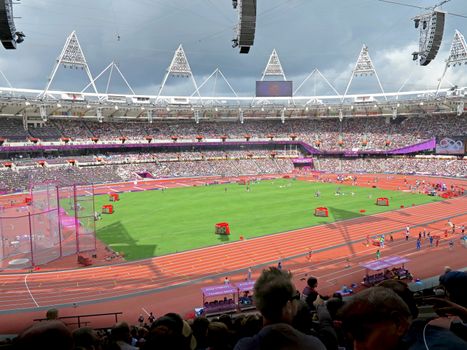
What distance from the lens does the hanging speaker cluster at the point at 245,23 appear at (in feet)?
36.8

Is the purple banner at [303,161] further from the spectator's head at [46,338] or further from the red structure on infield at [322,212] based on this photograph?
the spectator's head at [46,338]

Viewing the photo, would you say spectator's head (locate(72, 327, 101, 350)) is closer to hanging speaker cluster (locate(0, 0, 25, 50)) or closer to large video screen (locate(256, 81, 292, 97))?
hanging speaker cluster (locate(0, 0, 25, 50))

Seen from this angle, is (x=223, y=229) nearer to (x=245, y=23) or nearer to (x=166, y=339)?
(x=245, y=23)

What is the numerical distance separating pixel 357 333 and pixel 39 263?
78.5 ft

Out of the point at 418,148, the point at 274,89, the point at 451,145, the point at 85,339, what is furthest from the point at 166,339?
the point at 274,89

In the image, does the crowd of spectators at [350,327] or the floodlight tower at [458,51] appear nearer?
the crowd of spectators at [350,327]

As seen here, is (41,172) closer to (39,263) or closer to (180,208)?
(180,208)

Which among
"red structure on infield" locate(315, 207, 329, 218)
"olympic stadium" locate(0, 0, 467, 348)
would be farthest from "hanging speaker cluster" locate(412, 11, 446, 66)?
"red structure on infield" locate(315, 207, 329, 218)

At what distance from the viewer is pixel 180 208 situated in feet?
131

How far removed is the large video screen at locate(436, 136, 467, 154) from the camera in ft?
208

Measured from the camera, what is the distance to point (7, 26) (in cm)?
1034

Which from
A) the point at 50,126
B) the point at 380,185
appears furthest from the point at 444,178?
the point at 50,126

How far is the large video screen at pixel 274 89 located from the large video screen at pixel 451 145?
33.6m

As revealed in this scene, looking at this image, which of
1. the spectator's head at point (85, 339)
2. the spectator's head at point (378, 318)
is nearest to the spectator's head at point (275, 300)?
the spectator's head at point (378, 318)
